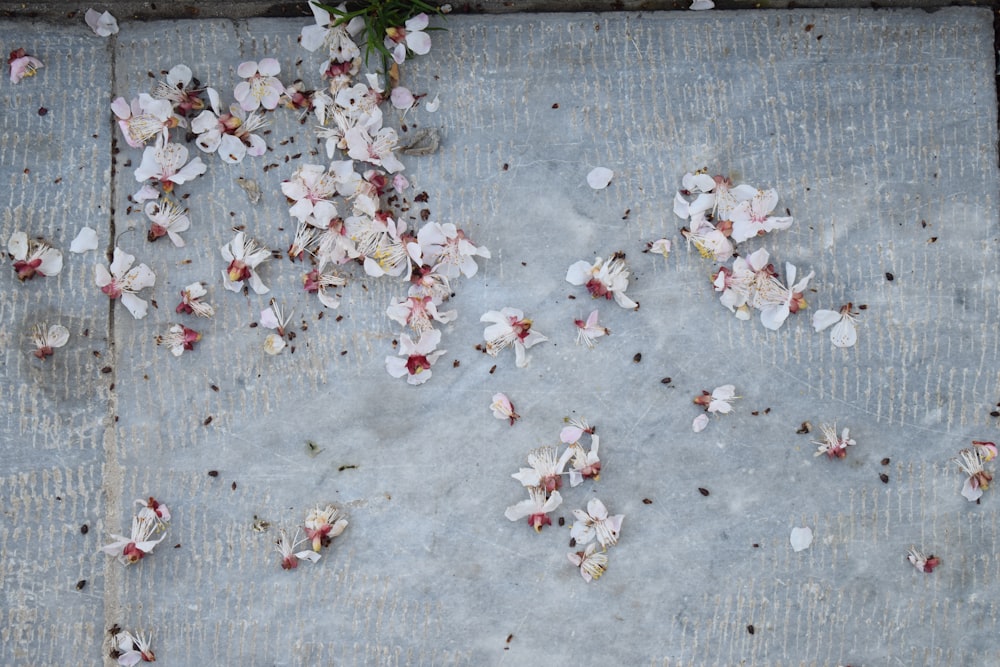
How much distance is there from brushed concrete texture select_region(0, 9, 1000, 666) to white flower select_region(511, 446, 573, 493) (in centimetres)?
4

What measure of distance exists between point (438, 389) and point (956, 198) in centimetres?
171

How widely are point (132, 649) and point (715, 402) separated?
6.32ft

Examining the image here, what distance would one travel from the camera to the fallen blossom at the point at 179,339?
8.79ft

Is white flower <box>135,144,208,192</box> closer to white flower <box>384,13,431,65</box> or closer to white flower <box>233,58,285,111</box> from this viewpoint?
white flower <box>233,58,285,111</box>

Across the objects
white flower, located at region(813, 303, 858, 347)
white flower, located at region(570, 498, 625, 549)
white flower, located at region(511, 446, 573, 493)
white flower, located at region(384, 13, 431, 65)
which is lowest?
white flower, located at region(570, 498, 625, 549)

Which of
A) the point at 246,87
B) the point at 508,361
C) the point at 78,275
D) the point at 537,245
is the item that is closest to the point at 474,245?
the point at 537,245

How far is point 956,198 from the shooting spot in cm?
275

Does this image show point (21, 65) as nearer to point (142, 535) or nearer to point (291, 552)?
point (142, 535)

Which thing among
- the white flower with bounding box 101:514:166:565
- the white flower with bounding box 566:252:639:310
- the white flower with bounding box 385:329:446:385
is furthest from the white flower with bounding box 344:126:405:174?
the white flower with bounding box 101:514:166:565

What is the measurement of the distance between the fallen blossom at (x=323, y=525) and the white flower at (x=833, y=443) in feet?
4.86

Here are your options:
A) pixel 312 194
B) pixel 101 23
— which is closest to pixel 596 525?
pixel 312 194

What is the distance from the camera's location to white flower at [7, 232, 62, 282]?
8.77 ft

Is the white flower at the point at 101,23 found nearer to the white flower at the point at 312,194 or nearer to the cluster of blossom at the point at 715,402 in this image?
the white flower at the point at 312,194

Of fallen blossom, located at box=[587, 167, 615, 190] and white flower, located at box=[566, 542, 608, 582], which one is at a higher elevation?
fallen blossom, located at box=[587, 167, 615, 190]
